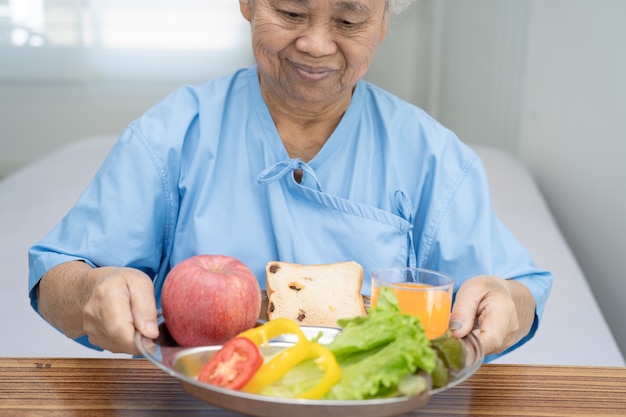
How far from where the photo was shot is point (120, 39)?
4.90 metres

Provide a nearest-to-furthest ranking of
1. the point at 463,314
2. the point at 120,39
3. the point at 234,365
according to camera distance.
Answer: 1. the point at 234,365
2. the point at 463,314
3. the point at 120,39

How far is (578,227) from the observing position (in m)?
2.78

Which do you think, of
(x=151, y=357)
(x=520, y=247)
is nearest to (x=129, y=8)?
(x=520, y=247)

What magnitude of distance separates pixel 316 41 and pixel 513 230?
1526 mm

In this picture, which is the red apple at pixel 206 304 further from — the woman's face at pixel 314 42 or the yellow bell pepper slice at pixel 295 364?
the woman's face at pixel 314 42

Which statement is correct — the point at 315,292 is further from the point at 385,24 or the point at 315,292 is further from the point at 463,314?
the point at 385,24

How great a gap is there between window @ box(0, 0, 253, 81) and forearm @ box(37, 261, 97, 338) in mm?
3604

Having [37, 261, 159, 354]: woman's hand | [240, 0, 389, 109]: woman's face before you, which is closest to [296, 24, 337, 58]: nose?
[240, 0, 389, 109]: woman's face

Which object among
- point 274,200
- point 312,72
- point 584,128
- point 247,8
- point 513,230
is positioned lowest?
point 513,230

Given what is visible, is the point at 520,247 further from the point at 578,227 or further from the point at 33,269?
the point at 578,227

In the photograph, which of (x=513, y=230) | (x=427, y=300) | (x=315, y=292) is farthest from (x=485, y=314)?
(x=513, y=230)

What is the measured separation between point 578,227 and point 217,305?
1.93 m

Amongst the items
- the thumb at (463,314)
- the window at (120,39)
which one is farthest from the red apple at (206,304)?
the window at (120,39)

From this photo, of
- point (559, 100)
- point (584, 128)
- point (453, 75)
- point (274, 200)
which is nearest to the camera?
point (274, 200)
